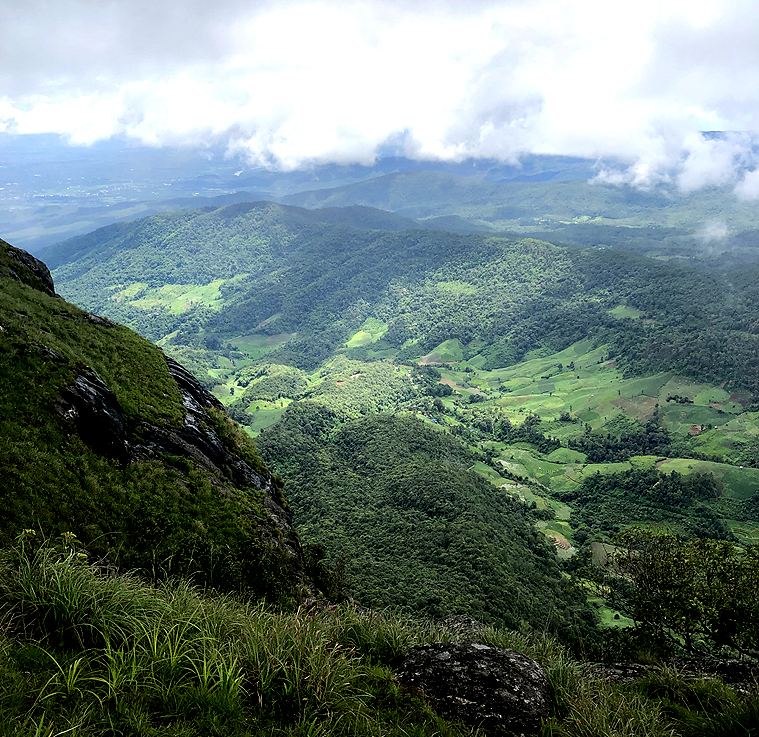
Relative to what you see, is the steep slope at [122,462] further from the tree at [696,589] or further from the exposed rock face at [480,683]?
the tree at [696,589]

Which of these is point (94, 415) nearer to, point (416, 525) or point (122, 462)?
point (122, 462)

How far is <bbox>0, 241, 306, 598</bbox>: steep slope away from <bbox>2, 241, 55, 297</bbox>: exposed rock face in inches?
32.9

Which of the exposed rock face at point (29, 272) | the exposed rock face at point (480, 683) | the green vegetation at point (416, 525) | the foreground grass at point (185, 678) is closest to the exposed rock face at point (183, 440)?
the exposed rock face at point (29, 272)

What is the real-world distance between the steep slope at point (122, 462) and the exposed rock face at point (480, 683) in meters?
5.37

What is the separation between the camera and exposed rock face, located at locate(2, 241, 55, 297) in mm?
32322

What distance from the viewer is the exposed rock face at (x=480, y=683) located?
707 centimetres

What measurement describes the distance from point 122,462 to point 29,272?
73.6 feet

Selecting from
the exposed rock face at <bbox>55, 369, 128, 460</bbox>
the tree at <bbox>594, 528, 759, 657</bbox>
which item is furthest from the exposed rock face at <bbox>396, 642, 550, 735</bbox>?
the tree at <bbox>594, 528, 759, 657</bbox>

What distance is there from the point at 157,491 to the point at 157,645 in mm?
16025

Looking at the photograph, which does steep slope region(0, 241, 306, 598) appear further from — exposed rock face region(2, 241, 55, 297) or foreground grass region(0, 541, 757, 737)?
foreground grass region(0, 541, 757, 737)

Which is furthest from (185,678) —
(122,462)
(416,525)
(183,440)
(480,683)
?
(416,525)

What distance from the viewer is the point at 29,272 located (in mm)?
33594

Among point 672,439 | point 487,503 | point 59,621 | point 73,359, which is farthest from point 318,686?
point 672,439

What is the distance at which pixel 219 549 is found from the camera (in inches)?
731
